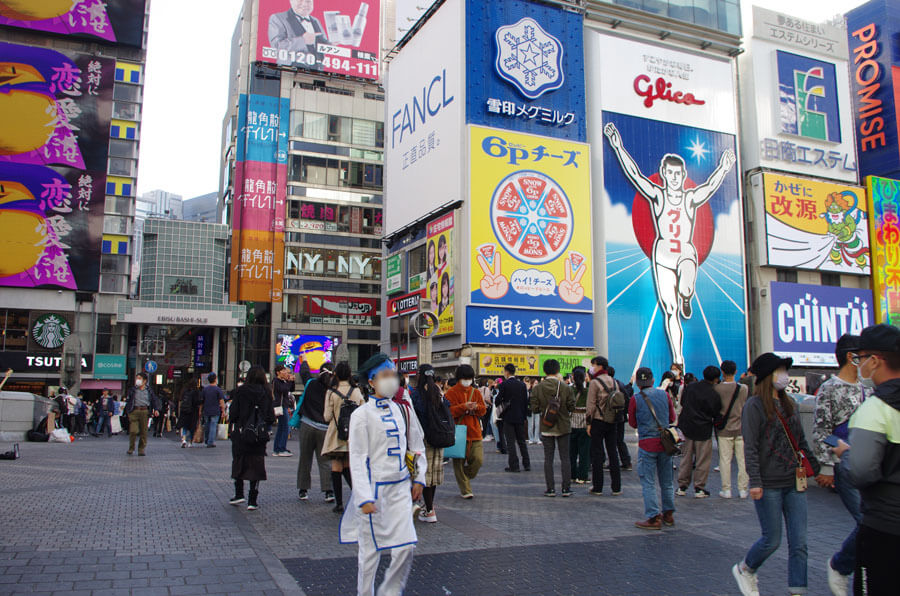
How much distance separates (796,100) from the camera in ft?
154

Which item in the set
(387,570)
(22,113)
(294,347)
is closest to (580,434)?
(387,570)

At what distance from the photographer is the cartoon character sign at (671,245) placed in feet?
129

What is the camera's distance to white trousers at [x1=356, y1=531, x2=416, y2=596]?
4427mm

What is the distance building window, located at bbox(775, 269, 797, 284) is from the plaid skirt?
1679 inches

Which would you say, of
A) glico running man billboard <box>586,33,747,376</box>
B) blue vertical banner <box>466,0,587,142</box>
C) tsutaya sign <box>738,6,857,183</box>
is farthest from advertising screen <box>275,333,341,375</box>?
tsutaya sign <box>738,6,857,183</box>

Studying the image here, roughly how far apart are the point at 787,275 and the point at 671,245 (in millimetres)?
10291

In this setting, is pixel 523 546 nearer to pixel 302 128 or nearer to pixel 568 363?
pixel 568 363

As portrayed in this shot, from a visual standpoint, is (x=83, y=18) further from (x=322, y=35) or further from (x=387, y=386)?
(x=387, y=386)

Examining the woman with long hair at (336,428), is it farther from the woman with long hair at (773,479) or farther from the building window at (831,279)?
the building window at (831,279)

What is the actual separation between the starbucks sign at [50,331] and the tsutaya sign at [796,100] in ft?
145

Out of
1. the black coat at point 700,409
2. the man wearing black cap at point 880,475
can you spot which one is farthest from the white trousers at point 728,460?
the man wearing black cap at point 880,475

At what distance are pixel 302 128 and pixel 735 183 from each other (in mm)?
32970

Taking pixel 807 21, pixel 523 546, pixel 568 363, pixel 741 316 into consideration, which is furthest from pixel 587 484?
pixel 807 21

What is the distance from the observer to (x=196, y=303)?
2064 inches
